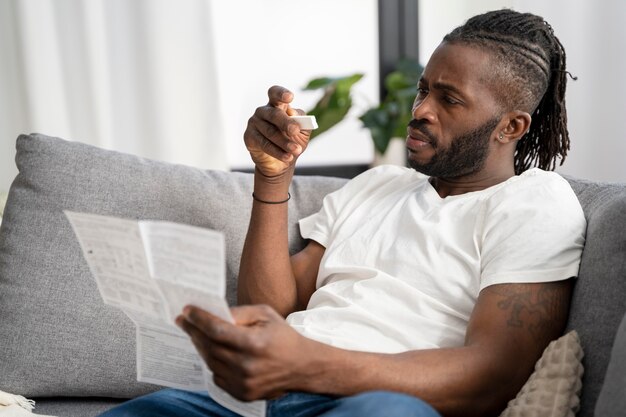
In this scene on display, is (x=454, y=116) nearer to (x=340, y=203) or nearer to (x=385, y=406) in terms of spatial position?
(x=340, y=203)

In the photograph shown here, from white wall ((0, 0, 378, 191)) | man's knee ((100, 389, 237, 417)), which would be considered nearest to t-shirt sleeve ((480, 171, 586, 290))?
man's knee ((100, 389, 237, 417))

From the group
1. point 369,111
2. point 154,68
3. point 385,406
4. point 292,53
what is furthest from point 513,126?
point 292,53

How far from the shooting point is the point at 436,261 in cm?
142

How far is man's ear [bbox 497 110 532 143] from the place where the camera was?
5.19 feet

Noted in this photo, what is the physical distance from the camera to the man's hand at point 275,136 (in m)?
1.46

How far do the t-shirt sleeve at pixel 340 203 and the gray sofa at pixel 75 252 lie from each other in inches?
2.7

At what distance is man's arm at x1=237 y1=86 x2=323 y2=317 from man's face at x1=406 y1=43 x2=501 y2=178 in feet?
0.71

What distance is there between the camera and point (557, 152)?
68.1 inches

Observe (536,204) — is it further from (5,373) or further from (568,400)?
(5,373)

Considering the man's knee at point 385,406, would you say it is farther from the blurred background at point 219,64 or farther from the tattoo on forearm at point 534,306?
the blurred background at point 219,64

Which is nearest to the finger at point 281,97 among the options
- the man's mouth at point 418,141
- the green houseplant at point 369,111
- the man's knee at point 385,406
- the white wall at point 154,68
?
the man's mouth at point 418,141

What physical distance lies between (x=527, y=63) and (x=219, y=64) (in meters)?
1.93

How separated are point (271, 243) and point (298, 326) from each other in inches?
8.7

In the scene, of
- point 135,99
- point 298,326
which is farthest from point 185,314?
point 135,99
